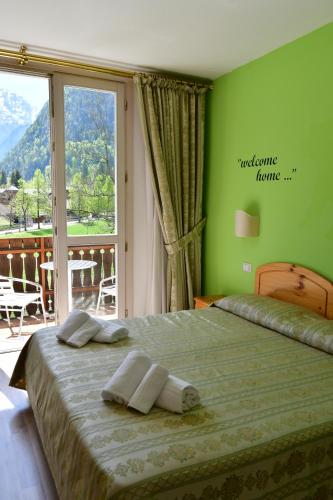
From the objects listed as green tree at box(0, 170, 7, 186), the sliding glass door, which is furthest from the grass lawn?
green tree at box(0, 170, 7, 186)

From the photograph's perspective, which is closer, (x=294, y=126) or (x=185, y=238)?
(x=294, y=126)

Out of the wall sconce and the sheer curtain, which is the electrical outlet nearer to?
the wall sconce

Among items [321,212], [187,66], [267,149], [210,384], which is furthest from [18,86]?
[210,384]

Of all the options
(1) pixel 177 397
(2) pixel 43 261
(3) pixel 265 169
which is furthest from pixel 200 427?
(2) pixel 43 261

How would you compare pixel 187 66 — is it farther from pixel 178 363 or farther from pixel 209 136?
pixel 178 363

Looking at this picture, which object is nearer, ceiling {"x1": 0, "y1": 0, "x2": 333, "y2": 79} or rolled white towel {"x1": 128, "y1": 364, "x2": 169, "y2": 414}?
rolled white towel {"x1": 128, "y1": 364, "x2": 169, "y2": 414}

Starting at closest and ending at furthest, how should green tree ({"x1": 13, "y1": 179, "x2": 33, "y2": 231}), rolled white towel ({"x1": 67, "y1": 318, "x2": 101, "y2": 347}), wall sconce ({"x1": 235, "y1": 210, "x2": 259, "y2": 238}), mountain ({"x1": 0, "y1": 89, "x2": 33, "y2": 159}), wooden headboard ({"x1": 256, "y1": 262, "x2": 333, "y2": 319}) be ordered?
rolled white towel ({"x1": 67, "y1": 318, "x2": 101, "y2": 347}) → wooden headboard ({"x1": 256, "y1": 262, "x2": 333, "y2": 319}) → wall sconce ({"x1": 235, "y1": 210, "x2": 259, "y2": 238}) → mountain ({"x1": 0, "y1": 89, "x2": 33, "y2": 159}) → green tree ({"x1": 13, "y1": 179, "x2": 33, "y2": 231})

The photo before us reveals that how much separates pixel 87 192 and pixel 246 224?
1537 millimetres

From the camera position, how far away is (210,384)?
6.07 feet

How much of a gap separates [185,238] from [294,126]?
4.87 ft

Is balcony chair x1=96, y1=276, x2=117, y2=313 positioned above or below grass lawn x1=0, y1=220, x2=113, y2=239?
below

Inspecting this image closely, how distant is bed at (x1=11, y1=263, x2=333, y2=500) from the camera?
50.9 inches

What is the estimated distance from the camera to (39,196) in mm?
3920

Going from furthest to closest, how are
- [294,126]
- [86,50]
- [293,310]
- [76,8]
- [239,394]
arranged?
[86,50]
[294,126]
[293,310]
[76,8]
[239,394]
